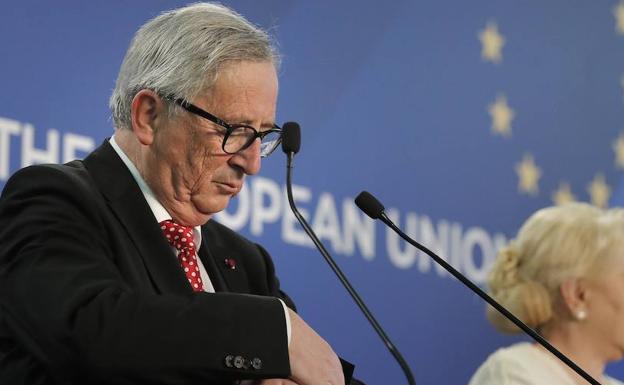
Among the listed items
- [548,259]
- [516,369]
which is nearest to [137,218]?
[516,369]

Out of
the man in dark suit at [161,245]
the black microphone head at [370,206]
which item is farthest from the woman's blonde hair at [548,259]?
the black microphone head at [370,206]

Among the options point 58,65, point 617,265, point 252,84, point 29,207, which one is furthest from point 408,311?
point 29,207

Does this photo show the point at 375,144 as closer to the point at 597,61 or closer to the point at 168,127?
the point at 597,61

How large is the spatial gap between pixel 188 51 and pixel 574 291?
1.56m

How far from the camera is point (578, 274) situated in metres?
3.24

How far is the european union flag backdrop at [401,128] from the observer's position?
2867 mm

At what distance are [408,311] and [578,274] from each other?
61 cm

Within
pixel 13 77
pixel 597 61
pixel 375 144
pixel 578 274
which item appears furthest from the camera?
pixel 597 61

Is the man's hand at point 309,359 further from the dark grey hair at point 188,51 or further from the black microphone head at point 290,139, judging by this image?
the dark grey hair at point 188,51

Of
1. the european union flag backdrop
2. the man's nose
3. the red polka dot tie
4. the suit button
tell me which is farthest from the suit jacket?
the european union flag backdrop

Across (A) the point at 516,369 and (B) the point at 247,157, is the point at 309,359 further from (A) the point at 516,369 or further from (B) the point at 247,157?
(A) the point at 516,369

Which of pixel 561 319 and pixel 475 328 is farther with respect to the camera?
pixel 475 328

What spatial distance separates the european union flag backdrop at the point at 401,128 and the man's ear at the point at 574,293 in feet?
1.80

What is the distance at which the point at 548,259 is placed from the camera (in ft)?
10.7
